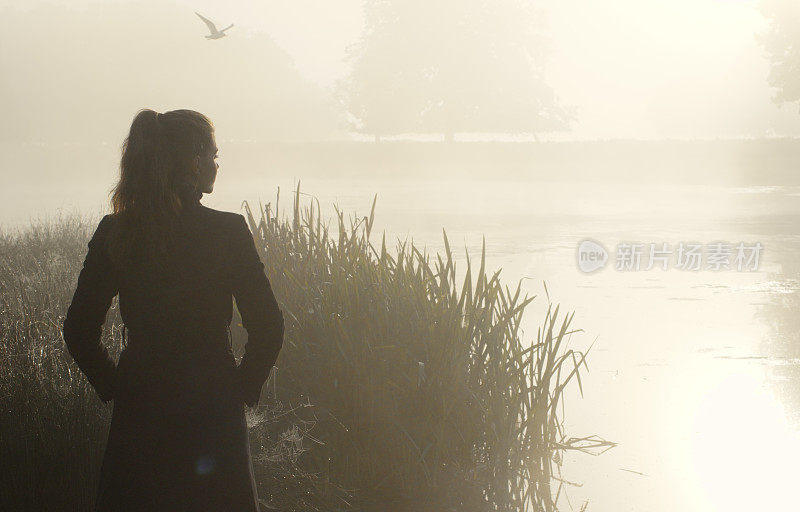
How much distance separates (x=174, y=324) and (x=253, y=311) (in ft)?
0.69

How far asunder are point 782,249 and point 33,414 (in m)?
14.9

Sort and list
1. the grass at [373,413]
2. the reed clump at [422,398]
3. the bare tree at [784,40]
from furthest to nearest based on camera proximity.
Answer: the bare tree at [784,40], the reed clump at [422,398], the grass at [373,413]

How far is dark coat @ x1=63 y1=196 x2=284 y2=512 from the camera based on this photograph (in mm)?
2797

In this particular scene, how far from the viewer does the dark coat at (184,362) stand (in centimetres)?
280

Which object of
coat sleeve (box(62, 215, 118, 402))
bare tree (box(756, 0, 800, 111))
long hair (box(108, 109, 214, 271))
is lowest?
coat sleeve (box(62, 215, 118, 402))

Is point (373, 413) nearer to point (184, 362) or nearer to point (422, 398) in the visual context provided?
point (422, 398)

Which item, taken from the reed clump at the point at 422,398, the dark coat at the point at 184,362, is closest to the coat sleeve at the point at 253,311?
the dark coat at the point at 184,362

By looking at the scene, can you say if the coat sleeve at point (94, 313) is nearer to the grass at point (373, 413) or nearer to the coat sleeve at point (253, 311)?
the coat sleeve at point (253, 311)

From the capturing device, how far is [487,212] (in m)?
27.3

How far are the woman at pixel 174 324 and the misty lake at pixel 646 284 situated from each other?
10.6 ft

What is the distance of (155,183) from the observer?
8.96 feet

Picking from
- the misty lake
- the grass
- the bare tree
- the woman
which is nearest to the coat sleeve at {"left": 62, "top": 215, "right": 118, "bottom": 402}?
the woman

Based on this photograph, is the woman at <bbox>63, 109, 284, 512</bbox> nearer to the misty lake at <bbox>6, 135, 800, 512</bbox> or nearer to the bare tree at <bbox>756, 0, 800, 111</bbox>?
the misty lake at <bbox>6, 135, 800, 512</bbox>

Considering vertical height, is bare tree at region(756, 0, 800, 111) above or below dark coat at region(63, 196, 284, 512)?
above
